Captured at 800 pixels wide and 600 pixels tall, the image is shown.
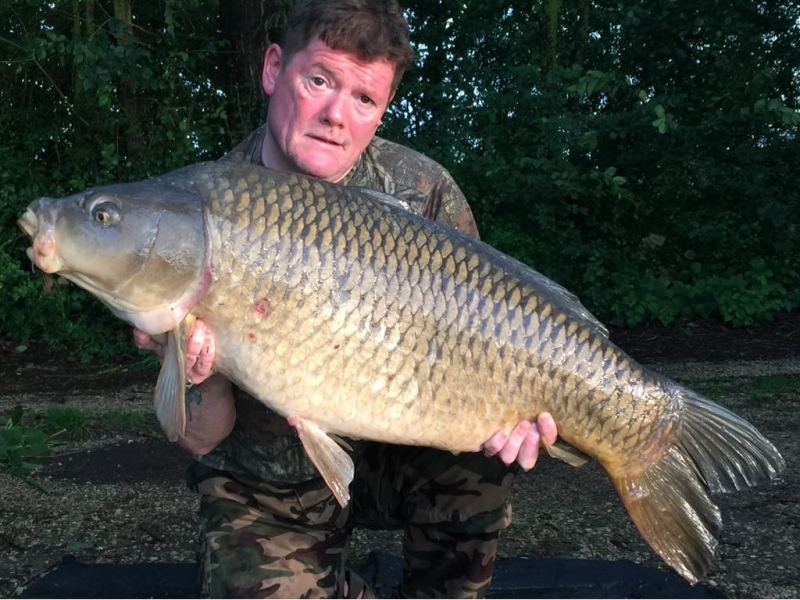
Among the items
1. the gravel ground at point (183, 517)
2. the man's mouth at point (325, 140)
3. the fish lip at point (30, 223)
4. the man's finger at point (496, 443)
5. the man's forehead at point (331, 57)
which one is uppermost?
the man's forehead at point (331, 57)

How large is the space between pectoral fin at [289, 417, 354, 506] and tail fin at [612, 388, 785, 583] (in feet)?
1.84

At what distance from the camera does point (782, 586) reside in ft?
7.68

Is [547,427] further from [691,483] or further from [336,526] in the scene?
[336,526]

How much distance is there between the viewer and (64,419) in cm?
408

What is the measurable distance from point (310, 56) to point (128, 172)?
4.39m

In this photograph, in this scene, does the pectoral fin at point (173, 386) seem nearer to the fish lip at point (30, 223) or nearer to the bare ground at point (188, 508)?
the fish lip at point (30, 223)

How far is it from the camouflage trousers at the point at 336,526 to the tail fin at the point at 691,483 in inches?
15.4

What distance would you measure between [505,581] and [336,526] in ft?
1.98

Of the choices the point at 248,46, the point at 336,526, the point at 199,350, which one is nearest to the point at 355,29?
the point at 199,350

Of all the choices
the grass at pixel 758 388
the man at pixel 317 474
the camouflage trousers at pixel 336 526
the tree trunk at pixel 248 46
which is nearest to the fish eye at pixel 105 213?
the man at pixel 317 474

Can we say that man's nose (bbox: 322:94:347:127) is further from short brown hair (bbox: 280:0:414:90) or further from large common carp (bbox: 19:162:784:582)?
large common carp (bbox: 19:162:784:582)

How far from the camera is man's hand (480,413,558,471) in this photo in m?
1.66

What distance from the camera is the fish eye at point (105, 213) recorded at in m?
1.54

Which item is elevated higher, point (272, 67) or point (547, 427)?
point (272, 67)
